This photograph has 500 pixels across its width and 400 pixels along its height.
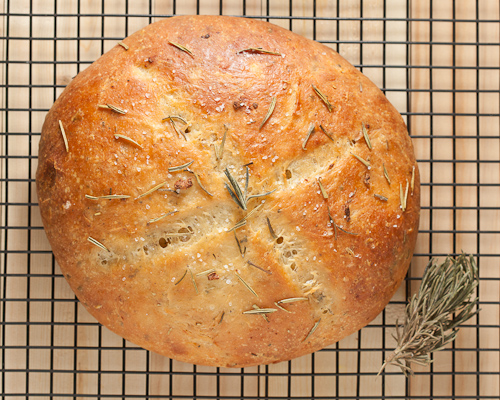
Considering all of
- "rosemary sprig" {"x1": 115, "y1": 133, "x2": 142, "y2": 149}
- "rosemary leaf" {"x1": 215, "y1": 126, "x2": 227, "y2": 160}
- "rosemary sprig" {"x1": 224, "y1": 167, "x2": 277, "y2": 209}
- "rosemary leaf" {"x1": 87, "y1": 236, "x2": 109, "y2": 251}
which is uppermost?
"rosemary sprig" {"x1": 115, "y1": 133, "x2": 142, "y2": 149}

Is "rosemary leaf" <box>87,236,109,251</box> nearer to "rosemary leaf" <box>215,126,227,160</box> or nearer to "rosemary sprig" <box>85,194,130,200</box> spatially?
"rosemary sprig" <box>85,194,130,200</box>

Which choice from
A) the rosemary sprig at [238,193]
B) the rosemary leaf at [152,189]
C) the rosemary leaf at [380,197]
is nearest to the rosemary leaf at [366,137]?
the rosemary leaf at [380,197]

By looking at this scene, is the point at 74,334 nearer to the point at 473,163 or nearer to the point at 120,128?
the point at 120,128

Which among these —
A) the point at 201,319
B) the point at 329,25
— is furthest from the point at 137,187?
the point at 329,25

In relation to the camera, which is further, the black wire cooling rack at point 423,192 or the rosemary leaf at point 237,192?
the black wire cooling rack at point 423,192

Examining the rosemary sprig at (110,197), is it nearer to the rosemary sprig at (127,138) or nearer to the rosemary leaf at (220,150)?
the rosemary sprig at (127,138)

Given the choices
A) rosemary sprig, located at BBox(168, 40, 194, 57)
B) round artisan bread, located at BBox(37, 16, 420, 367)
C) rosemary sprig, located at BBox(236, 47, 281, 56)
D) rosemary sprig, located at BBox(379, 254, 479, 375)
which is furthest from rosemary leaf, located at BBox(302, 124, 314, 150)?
rosemary sprig, located at BBox(379, 254, 479, 375)
